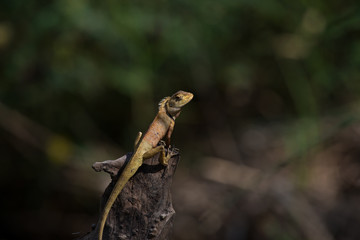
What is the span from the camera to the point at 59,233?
30.6ft

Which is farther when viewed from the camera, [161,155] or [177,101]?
[177,101]

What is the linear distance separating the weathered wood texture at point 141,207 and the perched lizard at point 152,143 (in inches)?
2.8

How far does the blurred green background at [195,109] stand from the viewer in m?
7.14

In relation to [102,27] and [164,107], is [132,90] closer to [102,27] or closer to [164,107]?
[102,27]

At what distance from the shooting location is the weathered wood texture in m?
2.98

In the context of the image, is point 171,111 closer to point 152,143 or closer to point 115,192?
Result: point 152,143

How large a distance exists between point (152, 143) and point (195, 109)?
6795mm

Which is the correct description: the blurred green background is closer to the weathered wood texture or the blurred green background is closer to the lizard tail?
the weathered wood texture

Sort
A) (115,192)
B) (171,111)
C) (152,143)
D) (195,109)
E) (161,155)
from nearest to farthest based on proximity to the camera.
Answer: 1. (115,192)
2. (161,155)
3. (152,143)
4. (171,111)
5. (195,109)

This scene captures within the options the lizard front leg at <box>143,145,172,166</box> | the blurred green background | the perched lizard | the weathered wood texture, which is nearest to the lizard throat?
the perched lizard

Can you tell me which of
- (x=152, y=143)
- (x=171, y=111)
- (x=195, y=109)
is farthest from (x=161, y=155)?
(x=195, y=109)

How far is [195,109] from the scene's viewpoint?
10.4 metres

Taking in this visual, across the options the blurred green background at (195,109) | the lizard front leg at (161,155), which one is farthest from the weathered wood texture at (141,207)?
the blurred green background at (195,109)

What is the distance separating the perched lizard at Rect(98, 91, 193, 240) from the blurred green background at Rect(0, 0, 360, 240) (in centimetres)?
276
